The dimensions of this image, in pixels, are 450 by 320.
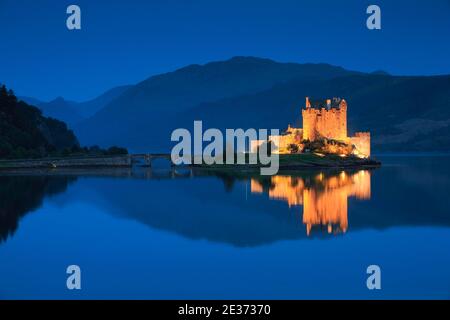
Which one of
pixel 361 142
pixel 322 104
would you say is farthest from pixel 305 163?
pixel 361 142

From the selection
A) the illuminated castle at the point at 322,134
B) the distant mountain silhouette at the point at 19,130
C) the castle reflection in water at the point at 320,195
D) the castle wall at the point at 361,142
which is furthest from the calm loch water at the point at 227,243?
the castle wall at the point at 361,142

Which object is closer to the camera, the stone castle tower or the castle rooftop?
the stone castle tower

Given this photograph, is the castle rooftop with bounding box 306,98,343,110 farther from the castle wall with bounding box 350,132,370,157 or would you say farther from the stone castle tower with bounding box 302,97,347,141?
the castle wall with bounding box 350,132,370,157

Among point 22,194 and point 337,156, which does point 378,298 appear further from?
point 337,156

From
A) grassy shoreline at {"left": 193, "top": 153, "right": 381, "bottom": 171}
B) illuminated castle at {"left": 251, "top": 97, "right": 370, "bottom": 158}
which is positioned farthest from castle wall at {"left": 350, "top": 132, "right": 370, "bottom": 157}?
grassy shoreline at {"left": 193, "top": 153, "right": 381, "bottom": 171}

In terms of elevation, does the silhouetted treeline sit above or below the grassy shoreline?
above

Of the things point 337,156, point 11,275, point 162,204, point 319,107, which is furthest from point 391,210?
point 319,107

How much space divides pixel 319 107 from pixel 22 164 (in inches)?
1884

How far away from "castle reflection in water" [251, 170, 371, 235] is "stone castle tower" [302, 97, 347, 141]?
32.5m

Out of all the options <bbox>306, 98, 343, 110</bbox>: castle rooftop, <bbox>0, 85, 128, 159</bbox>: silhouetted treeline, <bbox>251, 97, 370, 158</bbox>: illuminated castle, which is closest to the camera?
<bbox>0, 85, 128, 159</bbox>: silhouetted treeline

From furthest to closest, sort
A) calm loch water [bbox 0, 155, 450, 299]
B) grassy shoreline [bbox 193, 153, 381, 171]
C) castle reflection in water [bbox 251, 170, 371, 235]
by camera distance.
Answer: grassy shoreline [bbox 193, 153, 381, 171], castle reflection in water [bbox 251, 170, 371, 235], calm loch water [bbox 0, 155, 450, 299]

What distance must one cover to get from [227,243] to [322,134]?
229 ft

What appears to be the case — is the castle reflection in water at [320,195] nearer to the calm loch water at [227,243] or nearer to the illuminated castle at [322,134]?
the calm loch water at [227,243]

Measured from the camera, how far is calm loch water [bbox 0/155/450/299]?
18.8m
